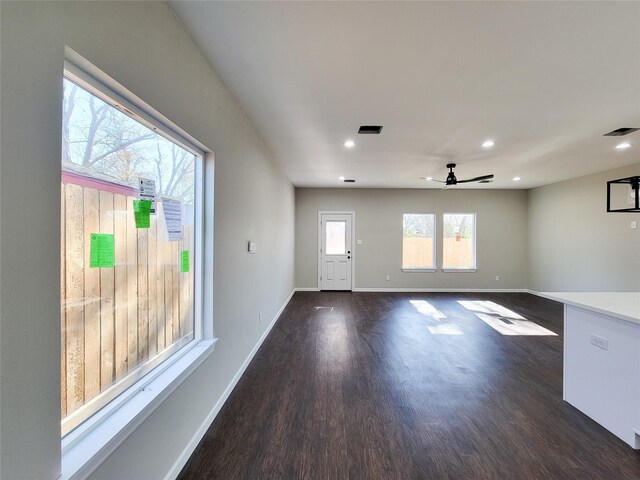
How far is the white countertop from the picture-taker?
1849 millimetres

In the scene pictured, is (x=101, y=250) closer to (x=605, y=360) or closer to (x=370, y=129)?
(x=370, y=129)

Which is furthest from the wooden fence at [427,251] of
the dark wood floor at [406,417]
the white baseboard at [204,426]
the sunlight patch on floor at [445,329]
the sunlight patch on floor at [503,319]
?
the white baseboard at [204,426]

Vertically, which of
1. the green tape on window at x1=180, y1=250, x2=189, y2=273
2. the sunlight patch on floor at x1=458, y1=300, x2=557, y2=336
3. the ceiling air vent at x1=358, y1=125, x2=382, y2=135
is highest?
the ceiling air vent at x1=358, y1=125, x2=382, y2=135

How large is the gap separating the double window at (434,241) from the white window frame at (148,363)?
5.77 metres

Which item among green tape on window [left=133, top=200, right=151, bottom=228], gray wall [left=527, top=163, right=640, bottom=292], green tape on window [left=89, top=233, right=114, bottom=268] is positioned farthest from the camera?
gray wall [left=527, top=163, right=640, bottom=292]

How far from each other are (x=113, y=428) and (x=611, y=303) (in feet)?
10.4

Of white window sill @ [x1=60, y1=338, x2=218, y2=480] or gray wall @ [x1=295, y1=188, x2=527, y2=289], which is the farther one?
gray wall @ [x1=295, y1=188, x2=527, y2=289]

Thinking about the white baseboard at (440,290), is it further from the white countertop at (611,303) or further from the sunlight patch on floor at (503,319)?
the white countertop at (611,303)

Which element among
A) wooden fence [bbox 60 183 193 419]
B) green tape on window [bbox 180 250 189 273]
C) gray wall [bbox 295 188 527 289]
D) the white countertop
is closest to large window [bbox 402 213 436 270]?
gray wall [bbox 295 188 527 289]

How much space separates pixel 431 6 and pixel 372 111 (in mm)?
1191

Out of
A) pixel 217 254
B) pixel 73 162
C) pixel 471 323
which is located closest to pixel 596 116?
pixel 471 323

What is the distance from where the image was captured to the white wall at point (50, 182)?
0.73 metres

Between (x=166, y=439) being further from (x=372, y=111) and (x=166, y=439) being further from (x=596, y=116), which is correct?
(x=596, y=116)

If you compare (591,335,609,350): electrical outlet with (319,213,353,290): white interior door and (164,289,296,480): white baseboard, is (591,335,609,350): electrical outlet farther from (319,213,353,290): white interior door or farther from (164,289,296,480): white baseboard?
(319,213,353,290): white interior door
